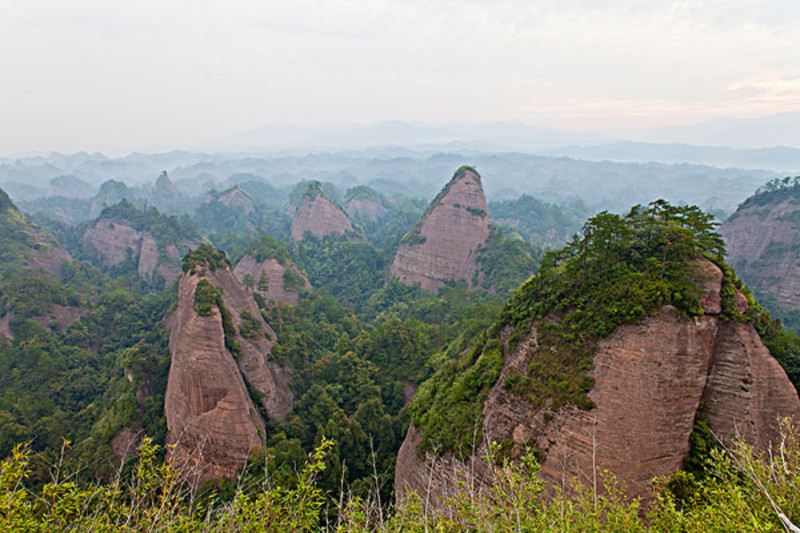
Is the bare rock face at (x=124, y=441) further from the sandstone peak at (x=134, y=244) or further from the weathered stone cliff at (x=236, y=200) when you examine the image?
the weathered stone cliff at (x=236, y=200)

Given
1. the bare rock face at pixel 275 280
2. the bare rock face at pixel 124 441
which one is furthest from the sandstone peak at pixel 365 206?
the bare rock face at pixel 124 441

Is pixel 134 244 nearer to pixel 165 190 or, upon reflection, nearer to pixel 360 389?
pixel 360 389

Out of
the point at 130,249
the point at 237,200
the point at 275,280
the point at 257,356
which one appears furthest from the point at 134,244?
the point at 257,356

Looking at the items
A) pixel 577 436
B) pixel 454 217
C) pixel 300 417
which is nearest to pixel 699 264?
pixel 577 436

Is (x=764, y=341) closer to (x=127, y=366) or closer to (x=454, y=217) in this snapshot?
(x=127, y=366)

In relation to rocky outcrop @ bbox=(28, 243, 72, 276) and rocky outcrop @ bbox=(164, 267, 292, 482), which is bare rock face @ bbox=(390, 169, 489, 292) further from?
rocky outcrop @ bbox=(28, 243, 72, 276)

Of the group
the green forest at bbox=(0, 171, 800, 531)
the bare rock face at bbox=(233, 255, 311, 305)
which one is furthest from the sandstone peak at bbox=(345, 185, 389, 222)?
the bare rock face at bbox=(233, 255, 311, 305)
